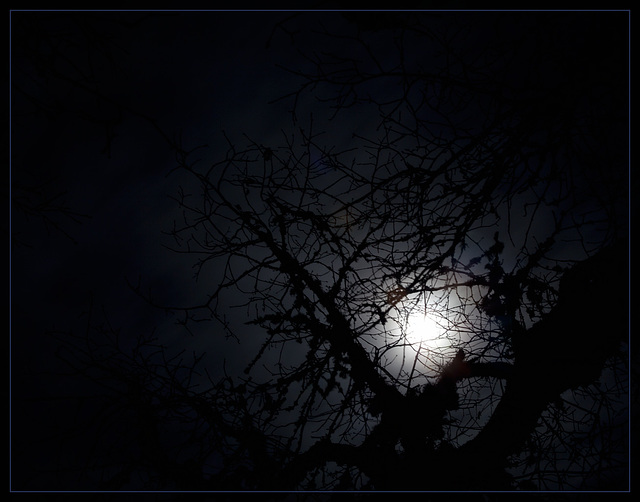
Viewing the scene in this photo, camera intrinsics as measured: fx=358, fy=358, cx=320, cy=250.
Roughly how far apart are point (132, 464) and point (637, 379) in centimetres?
487

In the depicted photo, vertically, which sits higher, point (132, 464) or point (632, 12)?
point (632, 12)

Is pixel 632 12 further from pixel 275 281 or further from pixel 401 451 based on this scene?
pixel 401 451

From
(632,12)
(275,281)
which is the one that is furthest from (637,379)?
(275,281)

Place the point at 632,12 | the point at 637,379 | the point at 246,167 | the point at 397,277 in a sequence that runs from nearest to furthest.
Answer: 1. the point at 632,12
2. the point at 397,277
3. the point at 246,167
4. the point at 637,379

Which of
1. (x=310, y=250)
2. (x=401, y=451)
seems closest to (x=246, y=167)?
(x=310, y=250)

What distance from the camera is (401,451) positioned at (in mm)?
3857

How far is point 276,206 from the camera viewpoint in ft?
10.3

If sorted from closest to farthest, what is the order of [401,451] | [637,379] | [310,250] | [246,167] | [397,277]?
1. [397,277]
2. [246,167]
3. [310,250]
4. [637,379]
5. [401,451]

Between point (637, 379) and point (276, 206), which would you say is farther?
point (637, 379)

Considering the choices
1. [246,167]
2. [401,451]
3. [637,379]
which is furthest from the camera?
[401,451]

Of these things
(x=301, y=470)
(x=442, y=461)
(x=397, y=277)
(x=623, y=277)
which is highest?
(x=397, y=277)

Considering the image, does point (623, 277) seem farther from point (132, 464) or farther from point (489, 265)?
point (132, 464)

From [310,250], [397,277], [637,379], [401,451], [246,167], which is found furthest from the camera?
[401,451]

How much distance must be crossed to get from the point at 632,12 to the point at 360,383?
361cm
